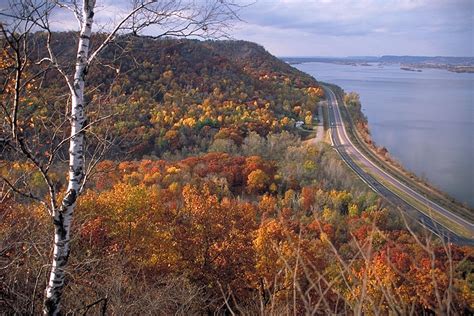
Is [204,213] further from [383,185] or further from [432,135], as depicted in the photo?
[432,135]

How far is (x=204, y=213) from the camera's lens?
980 cm

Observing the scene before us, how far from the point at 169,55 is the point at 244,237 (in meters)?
38.1

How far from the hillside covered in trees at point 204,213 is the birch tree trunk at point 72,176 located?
15 cm

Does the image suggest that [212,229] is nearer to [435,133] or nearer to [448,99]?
[435,133]

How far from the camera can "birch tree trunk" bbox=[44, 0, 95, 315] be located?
2809mm

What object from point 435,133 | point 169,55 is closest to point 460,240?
point 435,133

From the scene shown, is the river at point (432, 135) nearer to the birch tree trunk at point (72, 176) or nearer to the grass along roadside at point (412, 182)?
the grass along roadside at point (412, 182)

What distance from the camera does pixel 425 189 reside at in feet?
74.8

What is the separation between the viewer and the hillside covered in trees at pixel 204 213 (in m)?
3.15

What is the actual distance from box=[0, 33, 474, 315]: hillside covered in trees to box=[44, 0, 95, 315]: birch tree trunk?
0.48 feet

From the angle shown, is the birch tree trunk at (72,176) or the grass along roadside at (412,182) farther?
the grass along roadside at (412,182)

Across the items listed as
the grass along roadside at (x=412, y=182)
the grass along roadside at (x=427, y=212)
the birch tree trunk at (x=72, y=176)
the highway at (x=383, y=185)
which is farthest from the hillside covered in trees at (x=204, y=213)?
the grass along roadside at (x=412, y=182)

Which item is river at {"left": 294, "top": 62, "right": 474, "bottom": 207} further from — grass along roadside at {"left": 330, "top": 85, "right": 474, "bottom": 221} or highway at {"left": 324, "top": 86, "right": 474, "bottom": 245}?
highway at {"left": 324, "top": 86, "right": 474, "bottom": 245}

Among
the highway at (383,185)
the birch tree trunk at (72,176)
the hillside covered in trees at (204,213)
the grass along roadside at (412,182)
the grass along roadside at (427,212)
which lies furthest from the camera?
the grass along roadside at (412,182)
